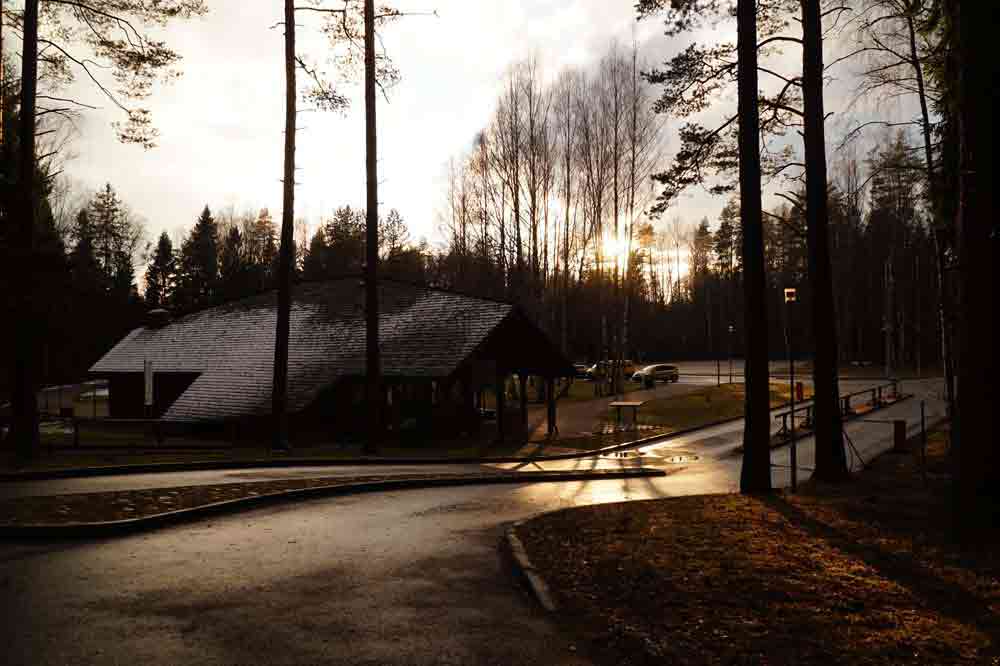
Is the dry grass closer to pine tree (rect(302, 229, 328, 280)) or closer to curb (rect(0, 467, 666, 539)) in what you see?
curb (rect(0, 467, 666, 539))

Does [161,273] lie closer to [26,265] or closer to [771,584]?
[26,265]

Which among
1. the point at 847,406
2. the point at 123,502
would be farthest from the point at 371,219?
the point at 847,406

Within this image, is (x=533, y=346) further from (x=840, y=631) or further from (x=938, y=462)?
(x=840, y=631)

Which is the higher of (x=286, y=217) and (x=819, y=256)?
(x=286, y=217)

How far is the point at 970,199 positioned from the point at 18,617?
10223mm

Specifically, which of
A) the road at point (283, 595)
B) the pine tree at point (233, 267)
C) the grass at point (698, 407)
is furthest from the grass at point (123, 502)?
the pine tree at point (233, 267)

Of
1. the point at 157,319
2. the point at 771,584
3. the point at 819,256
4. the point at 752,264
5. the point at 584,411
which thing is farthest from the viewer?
the point at 157,319

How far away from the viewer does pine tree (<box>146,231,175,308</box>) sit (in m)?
83.8

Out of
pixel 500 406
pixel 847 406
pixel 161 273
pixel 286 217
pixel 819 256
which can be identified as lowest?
Answer: pixel 847 406

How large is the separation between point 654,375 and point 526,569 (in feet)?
150

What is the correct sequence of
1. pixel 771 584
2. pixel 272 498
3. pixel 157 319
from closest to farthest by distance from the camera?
1. pixel 771 584
2. pixel 272 498
3. pixel 157 319

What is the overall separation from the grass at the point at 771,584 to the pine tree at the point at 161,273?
85.0m

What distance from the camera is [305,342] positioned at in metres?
29.2

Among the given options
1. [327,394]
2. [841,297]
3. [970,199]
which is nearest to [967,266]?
[970,199]
